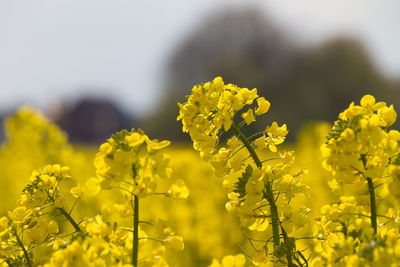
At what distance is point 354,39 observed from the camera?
3634 centimetres

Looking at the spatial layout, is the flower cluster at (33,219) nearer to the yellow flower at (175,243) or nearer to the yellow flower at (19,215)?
the yellow flower at (19,215)

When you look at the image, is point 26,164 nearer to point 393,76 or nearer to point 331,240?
point 331,240

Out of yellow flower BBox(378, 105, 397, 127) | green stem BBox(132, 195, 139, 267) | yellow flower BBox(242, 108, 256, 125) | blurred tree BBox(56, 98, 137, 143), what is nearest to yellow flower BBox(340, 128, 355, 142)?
yellow flower BBox(378, 105, 397, 127)

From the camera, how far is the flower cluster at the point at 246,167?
1703 millimetres

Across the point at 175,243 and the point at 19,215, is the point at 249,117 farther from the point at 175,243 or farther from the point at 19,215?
the point at 19,215

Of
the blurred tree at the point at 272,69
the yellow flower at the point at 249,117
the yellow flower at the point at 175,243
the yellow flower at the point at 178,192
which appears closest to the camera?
the yellow flower at the point at 175,243

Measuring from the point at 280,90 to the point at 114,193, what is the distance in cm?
2855

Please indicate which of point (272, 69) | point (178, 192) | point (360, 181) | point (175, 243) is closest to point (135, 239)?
point (175, 243)

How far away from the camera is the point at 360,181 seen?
1.68m

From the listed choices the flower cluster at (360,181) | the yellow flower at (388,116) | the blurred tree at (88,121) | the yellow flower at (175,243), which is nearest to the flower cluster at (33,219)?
the yellow flower at (175,243)

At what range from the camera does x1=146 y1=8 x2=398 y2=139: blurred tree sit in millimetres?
Answer: 32750

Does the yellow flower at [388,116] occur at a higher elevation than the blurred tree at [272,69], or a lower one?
lower

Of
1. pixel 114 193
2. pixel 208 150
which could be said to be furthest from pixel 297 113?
pixel 208 150

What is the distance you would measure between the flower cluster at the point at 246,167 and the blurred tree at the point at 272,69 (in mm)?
Answer: 28456
